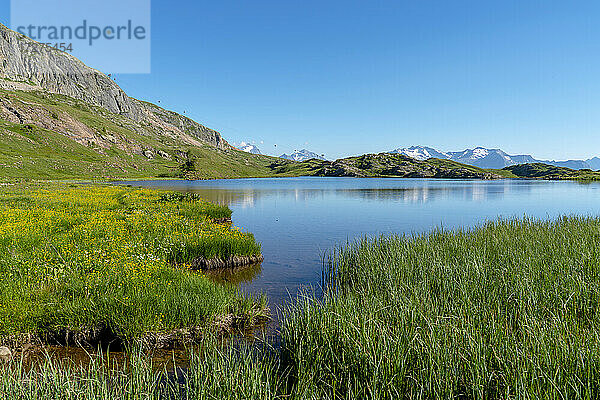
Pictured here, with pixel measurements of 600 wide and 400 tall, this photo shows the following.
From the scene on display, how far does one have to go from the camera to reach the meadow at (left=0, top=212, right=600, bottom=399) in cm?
484

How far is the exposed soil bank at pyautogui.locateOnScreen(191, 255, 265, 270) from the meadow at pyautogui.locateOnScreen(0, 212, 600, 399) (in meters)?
8.14

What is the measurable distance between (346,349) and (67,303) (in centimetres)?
731

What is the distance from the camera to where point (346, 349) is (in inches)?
239

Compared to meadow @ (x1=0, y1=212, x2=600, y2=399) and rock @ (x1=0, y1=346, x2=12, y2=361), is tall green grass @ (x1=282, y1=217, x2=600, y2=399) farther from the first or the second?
rock @ (x1=0, y1=346, x2=12, y2=361)

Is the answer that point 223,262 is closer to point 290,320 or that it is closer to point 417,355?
point 290,320

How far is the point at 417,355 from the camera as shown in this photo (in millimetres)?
5629

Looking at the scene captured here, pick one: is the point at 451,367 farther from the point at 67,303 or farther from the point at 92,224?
the point at 92,224

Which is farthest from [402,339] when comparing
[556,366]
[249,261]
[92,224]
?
[92,224]

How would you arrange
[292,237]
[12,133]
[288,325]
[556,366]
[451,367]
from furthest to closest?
[12,133]
[292,237]
[288,325]
[451,367]
[556,366]

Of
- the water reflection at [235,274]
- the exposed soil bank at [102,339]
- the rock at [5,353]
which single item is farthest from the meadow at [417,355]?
the water reflection at [235,274]

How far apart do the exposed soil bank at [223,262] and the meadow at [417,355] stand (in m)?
8.14

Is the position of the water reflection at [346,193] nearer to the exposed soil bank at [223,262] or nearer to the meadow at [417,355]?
the exposed soil bank at [223,262]

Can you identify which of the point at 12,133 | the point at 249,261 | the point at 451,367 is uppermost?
the point at 12,133

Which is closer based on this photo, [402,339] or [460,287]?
[402,339]
